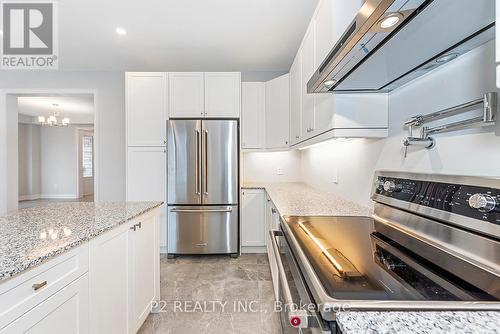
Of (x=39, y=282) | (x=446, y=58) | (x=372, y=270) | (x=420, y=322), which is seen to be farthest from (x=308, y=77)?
(x=39, y=282)

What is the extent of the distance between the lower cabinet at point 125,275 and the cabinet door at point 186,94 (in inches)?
64.8

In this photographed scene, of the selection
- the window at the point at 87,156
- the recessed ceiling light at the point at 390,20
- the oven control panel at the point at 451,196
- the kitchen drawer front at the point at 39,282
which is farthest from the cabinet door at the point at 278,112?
the window at the point at 87,156

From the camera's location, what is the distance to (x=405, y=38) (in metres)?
0.89

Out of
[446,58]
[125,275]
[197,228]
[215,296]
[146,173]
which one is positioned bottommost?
[215,296]

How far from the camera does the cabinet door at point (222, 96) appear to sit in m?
3.20

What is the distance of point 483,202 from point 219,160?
8.29ft

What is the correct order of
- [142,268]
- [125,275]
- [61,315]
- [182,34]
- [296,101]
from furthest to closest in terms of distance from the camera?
[182,34] < [296,101] < [142,268] < [125,275] < [61,315]

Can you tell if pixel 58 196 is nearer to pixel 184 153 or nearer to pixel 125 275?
pixel 184 153

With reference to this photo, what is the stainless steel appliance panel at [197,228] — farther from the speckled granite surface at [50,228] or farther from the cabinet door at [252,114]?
the speckled granite surface at [50,228]

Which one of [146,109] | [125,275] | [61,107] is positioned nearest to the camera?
[125,275]

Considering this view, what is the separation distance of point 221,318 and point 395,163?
1657 millimetres

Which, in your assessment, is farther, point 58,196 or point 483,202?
point 58,196

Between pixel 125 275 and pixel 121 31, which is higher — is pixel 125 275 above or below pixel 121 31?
below

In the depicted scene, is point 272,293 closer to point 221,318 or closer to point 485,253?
point 221,318
